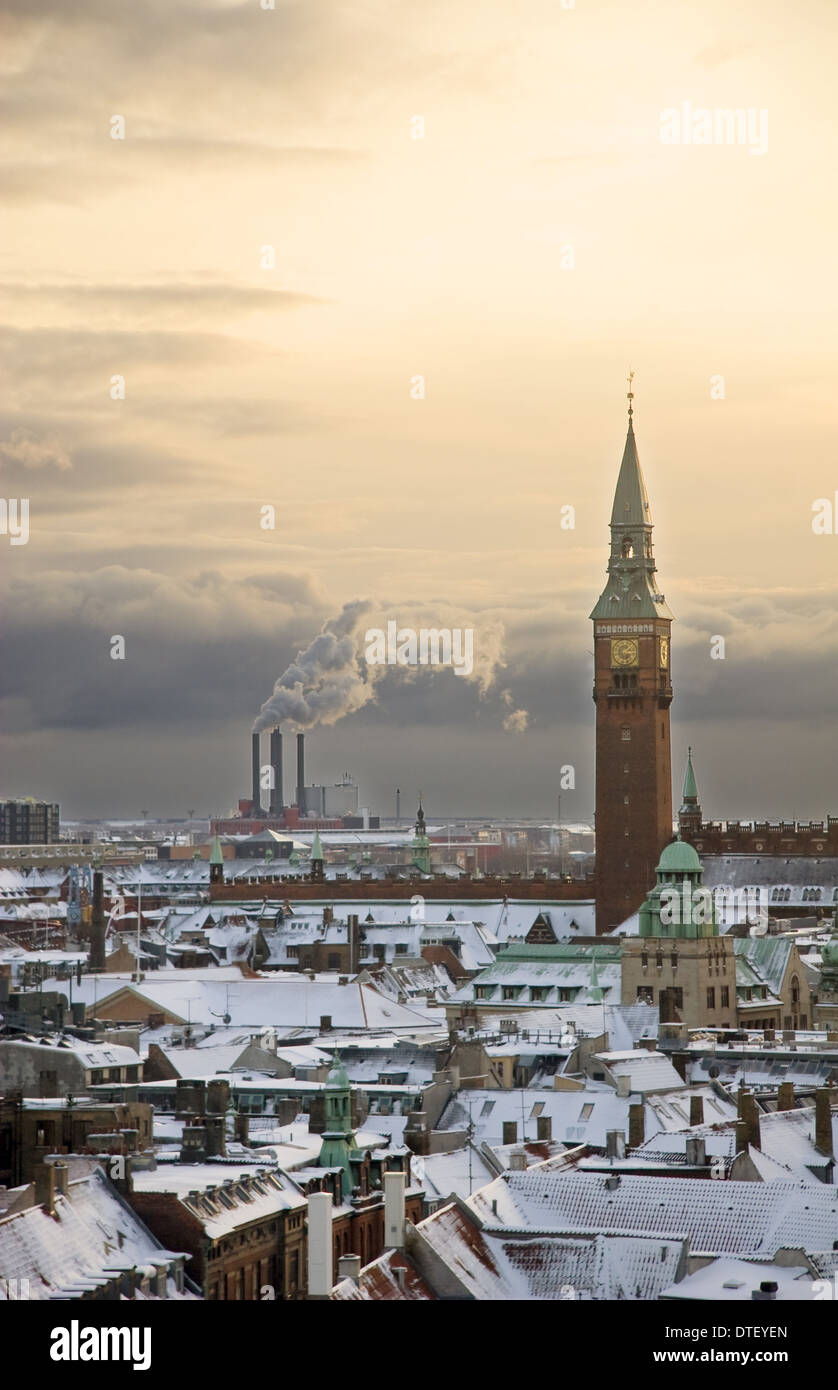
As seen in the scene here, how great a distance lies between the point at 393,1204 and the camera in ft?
178

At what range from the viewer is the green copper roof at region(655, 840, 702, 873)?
122m

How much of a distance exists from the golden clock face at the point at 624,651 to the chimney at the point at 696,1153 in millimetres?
80541

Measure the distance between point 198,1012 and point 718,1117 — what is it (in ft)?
136

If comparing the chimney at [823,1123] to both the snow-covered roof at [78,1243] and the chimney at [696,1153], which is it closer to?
the chimney at [696,1153]

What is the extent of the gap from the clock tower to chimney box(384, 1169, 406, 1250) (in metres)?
89.3

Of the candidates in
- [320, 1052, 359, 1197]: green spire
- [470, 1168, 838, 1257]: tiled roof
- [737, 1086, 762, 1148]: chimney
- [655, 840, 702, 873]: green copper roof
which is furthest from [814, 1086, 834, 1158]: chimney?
[655, 840, 702, 873]: green copper roof

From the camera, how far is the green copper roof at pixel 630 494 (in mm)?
144375

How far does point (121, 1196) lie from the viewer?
2098 inches

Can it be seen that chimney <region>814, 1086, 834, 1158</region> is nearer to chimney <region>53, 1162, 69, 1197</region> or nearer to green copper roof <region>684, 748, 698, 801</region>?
chimney <region>53, 1162, 69, 1197</region>

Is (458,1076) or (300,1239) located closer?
(300,1239)
